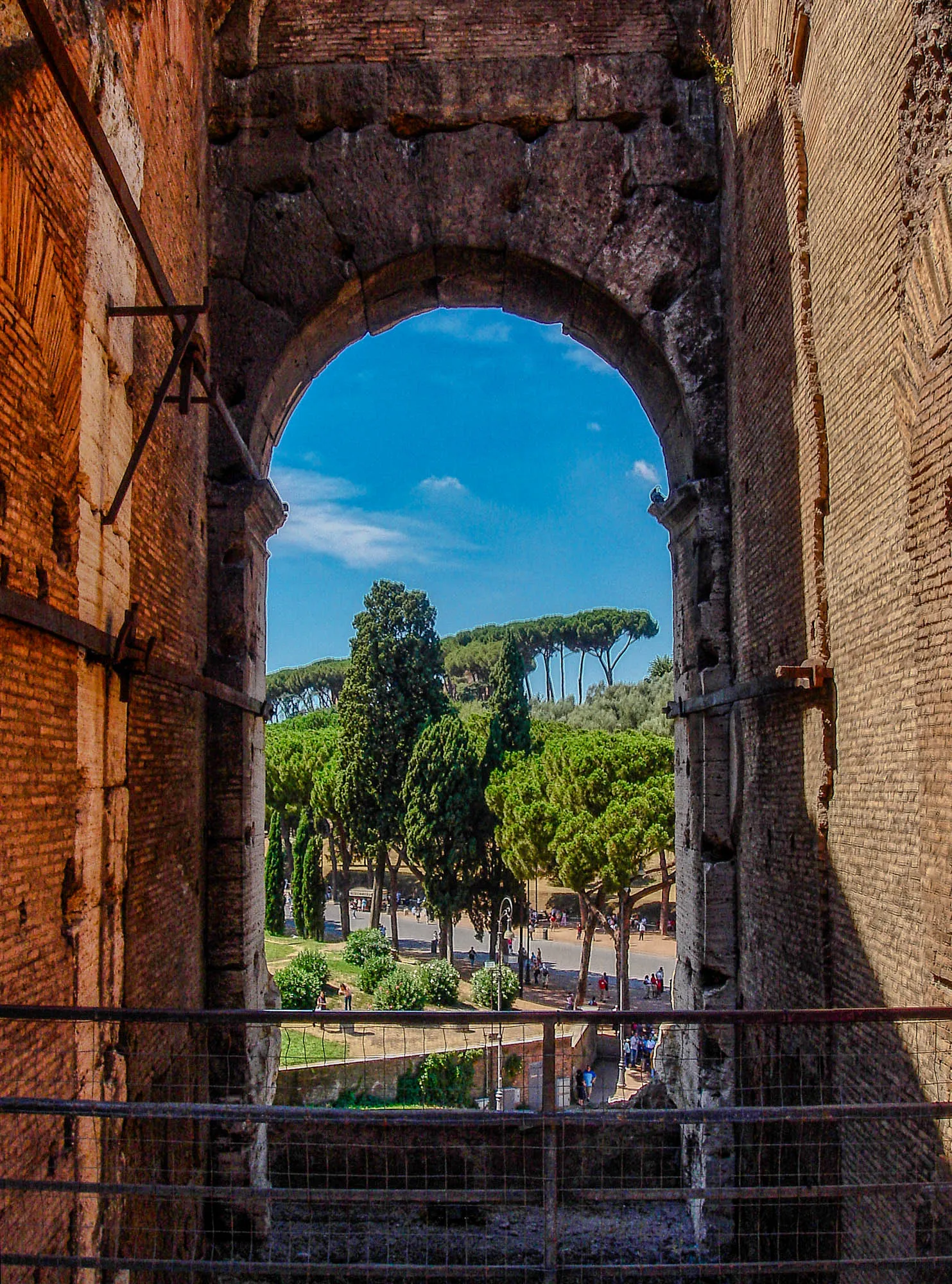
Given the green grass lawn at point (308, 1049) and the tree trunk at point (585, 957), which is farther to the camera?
the tree trunk at point (585, 957)

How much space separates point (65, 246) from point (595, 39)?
5.37m

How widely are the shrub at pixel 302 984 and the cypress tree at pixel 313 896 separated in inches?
269

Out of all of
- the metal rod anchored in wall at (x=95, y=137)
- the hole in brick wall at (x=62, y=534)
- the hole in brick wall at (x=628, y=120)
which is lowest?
the hole in brick wall at (x=62, y=534)

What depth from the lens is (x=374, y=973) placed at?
59.3 ft

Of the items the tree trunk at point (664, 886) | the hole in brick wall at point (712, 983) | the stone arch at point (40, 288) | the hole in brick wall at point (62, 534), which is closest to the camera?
the stone arch at point (40, 288)

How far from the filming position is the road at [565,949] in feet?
76.1

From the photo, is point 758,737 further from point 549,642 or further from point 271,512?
point 549,642

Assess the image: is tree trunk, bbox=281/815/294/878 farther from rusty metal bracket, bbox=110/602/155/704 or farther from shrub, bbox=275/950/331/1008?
rusty metal bracket, bbox=110/602/155/704

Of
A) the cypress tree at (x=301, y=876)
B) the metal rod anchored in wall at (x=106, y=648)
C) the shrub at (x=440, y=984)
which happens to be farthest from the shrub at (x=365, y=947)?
the metal rod anchored in wall at (x=106, y=648)

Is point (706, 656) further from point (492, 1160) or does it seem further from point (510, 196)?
point (492, 1160)

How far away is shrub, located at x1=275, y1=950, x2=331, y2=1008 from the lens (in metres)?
16.4

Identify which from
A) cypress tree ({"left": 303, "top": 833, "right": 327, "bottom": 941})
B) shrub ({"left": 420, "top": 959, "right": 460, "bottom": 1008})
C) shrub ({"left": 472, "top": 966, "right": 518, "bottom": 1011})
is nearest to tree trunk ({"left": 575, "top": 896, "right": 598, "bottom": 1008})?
shrub ({"left": 472, "top": 966, "right": 518, "bottom": 1011})

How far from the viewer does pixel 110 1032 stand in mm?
5059

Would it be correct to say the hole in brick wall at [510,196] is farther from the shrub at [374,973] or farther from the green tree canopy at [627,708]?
the green tree canopy at [627,708]
